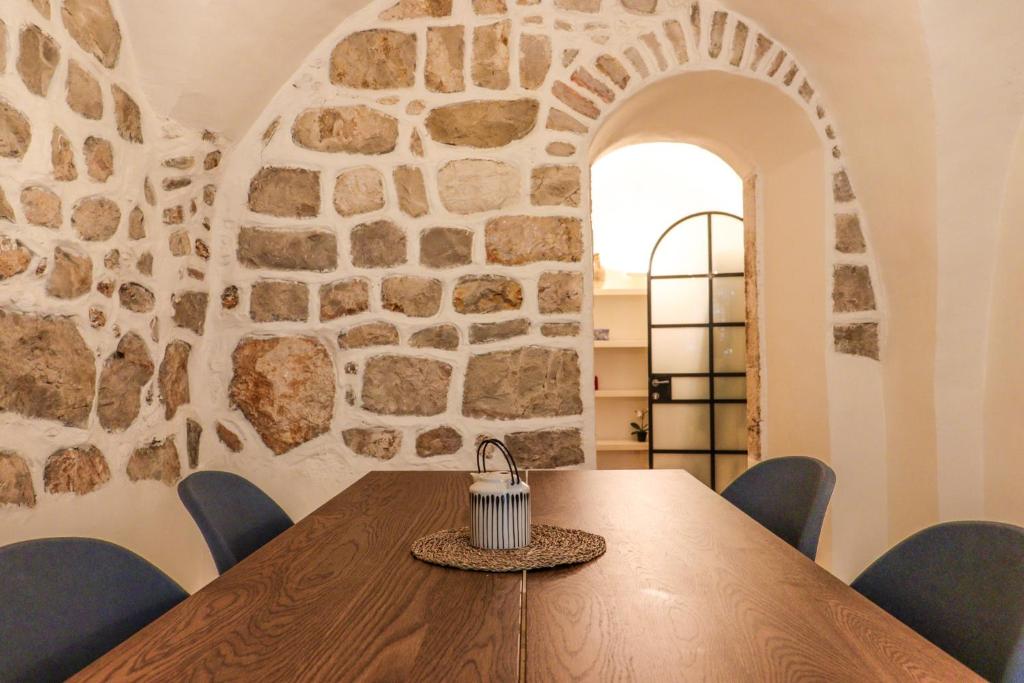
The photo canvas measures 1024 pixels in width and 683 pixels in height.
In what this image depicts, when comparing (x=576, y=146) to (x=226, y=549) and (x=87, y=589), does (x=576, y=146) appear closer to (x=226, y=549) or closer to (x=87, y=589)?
(x=226, y=549)

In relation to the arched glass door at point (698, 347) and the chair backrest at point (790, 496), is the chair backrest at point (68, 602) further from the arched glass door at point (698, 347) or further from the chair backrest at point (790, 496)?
the arched glass door at point (698, 347)

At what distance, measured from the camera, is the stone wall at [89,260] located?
6.79 feet

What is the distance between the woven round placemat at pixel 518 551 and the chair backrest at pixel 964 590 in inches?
19.3

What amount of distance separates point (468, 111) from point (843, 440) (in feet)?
6.42

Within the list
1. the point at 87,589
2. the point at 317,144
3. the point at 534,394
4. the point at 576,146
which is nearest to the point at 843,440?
the point at 534,394

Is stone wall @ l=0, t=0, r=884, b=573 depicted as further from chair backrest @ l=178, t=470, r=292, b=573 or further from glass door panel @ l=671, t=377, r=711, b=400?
glass door panel @ l=671, t=377, r=711, b=400

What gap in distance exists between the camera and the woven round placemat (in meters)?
1.39

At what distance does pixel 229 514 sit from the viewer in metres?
1.97

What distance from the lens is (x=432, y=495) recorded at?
7.04 ft

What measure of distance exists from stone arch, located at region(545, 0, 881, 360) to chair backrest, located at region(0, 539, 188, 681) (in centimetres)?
240

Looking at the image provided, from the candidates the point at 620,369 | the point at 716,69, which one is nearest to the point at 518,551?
the point at 716,69

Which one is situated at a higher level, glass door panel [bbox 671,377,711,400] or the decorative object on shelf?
the decorative object on shelf

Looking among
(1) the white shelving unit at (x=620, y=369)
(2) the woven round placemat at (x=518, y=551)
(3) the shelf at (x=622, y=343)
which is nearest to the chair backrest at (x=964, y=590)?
(2) the woven round placemat at (x=518, y=551)

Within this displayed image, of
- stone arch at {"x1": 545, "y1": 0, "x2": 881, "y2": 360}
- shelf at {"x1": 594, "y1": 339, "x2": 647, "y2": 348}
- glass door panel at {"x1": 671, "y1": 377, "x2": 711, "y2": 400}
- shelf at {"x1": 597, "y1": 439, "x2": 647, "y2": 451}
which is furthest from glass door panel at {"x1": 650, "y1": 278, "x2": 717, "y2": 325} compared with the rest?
stone arch at {"x1": 545, "y1": 0, "x2": 881, "y2": 360}
